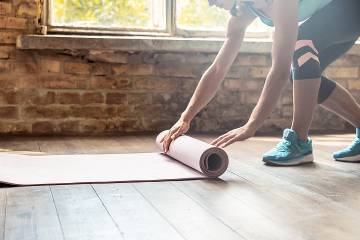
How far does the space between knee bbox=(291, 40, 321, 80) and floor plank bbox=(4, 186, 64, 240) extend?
1.30 meters

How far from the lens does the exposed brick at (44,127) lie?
394 cm

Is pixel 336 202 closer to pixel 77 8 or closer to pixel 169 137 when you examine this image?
pixel 169 137

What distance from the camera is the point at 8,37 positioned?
385 centimetres

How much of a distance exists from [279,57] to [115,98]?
197 cm

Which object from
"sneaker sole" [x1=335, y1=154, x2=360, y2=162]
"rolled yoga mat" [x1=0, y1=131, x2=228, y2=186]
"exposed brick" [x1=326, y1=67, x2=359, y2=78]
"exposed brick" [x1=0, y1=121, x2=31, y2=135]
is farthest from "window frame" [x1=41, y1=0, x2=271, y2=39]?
"sneaker sole" [x1=335, y1=154, x2=360, y2=162]

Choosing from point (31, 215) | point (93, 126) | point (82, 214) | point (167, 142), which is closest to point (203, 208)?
point (82, 214)

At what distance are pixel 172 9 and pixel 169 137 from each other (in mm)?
1811

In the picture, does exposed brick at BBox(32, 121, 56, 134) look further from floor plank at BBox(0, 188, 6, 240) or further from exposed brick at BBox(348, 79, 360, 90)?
exposed brick at BBox(348, 79, 360, 90)

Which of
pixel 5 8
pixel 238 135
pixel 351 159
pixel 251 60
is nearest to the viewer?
pixel 238 135

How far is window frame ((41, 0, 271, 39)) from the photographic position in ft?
13.2

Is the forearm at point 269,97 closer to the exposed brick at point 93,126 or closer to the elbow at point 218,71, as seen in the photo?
the elbow at point 218,71

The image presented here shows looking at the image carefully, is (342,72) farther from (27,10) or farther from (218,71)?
(27,10)

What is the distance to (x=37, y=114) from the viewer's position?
3.93 meters

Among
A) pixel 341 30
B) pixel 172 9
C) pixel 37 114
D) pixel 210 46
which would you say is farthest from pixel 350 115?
pixel 37 114
